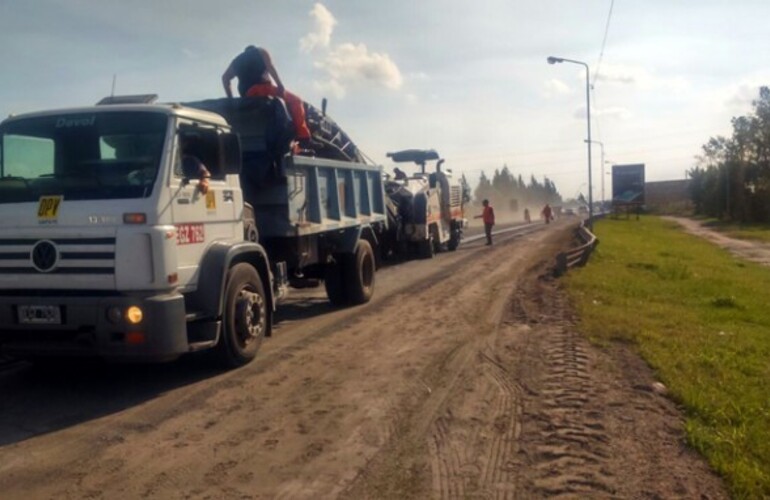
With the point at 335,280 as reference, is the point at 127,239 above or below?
above

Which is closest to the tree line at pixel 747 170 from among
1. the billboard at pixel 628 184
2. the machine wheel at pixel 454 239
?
the billboard at pixel 628 184

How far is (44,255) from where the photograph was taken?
721 centimetres

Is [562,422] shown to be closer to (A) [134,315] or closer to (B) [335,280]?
(A) [134,315]

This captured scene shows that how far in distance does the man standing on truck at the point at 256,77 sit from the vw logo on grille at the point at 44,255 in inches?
147

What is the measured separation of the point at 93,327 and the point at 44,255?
0.84 meters

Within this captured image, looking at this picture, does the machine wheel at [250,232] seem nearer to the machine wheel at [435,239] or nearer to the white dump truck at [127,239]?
the white dump truck at [127,239]

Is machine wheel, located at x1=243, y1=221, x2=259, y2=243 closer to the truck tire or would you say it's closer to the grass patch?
the truck tire

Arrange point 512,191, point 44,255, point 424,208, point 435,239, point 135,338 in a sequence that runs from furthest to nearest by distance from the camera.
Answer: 1. point 512,191
2. point 435,239
3. point 424,208
4. point 44,255
5. point 135,338

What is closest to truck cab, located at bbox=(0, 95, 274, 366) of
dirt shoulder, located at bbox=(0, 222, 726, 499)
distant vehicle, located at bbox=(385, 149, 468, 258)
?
dirt shoulder, located at bbox=(0, 222, 726, 499)

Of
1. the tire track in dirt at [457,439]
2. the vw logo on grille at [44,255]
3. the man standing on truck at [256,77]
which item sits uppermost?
the man standing on truck at [256,77]

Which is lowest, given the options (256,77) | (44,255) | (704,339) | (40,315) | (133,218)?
(704,339)

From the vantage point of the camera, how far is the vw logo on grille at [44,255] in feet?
23.6

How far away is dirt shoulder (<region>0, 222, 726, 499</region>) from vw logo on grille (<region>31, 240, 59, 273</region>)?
4.08ft

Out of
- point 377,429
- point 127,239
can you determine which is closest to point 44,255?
point 127,239
